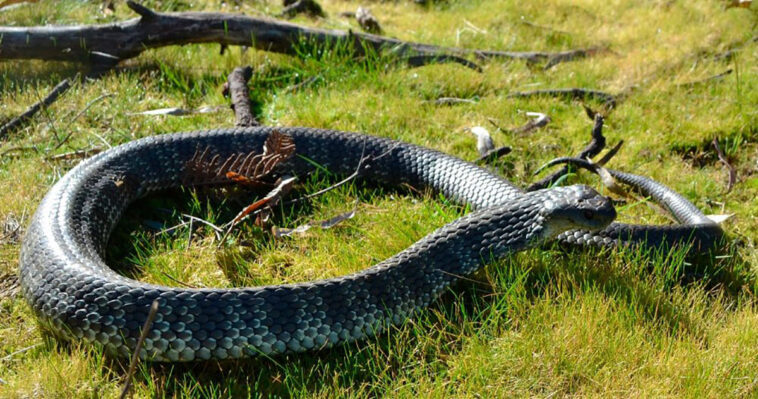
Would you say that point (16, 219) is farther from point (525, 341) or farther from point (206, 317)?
point (525, 341)

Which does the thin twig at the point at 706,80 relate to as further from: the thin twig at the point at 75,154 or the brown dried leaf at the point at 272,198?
the thin twig at the point at 75,154

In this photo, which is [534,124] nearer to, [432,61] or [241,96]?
[432,61]

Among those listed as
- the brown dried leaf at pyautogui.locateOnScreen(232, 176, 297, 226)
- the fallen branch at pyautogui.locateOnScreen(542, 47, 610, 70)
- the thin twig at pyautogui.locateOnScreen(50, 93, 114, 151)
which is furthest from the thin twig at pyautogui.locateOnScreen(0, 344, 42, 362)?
the fallen branch at pyautogui.locateOnScreen(542, 47, 610, 70)

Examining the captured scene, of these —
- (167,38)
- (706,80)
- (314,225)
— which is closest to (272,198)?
(314,225)

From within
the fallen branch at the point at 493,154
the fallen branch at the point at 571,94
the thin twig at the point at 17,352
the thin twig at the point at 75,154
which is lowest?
the thin twig at the point at 17,352

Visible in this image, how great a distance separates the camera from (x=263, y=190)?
17.2ft

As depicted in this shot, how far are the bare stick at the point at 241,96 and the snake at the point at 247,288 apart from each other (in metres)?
0.55

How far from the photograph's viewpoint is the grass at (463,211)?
11.3 ft

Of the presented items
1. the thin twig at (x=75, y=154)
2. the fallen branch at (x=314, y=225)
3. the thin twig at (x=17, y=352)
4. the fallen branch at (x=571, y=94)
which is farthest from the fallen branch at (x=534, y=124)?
the thin twig at (x=17, y=352)

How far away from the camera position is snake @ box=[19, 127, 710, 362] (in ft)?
11.4

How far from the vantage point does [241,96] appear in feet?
20.8

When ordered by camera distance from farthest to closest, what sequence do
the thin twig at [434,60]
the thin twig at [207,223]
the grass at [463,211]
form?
the thin twig at [434,60]
the thin twig at [207,223]
the grass at [463,211]

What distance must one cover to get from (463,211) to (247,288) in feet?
6.52

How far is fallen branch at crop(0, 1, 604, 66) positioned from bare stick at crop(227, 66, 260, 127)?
27.2 inches
